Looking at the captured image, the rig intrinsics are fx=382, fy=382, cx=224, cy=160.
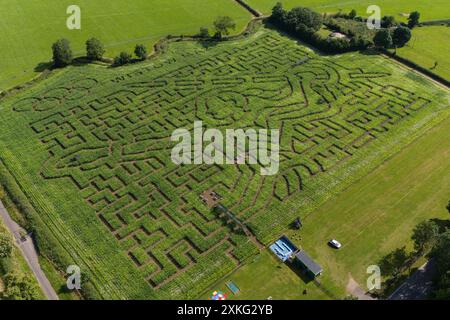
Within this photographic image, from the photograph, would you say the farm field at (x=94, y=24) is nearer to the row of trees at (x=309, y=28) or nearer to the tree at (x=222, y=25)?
the tree at (x=222, y=25)

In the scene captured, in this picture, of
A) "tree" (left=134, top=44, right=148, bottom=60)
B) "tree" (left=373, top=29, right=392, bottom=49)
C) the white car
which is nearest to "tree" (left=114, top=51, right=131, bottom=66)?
"tree" (left=134, top=44, right=148, bottom=60)

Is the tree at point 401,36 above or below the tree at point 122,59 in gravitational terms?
above

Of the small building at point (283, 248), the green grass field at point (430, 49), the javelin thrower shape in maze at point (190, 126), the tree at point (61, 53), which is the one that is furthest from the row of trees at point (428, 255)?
the tree at point (61, 53)

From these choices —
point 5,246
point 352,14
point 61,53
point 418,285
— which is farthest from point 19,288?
point 352,14

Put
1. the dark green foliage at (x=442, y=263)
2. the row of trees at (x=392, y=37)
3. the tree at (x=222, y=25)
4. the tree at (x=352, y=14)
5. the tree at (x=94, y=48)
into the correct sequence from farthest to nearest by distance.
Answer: the tree at (x=352, y=14)
the tree at (x=222, y=25)
the row of trees at (x=392, y=37)
the tree at (x=94, y=48)
the dark green foliage at (x=442, y=263)

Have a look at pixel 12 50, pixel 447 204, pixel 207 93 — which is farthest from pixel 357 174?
pixel 12 50

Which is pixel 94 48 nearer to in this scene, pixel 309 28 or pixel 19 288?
pixel 309 28
